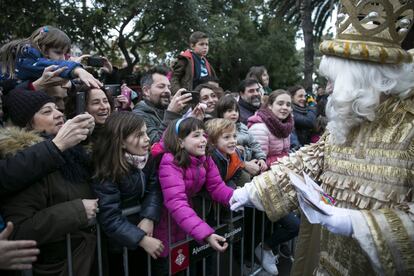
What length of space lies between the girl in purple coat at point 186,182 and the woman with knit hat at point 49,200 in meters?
0.53

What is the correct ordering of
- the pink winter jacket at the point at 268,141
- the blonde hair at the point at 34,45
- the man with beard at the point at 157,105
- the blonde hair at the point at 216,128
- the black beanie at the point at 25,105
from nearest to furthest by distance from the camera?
1. the black beanie at the point at 25,105
2. the blonde hair at the point at 34,45
3. the man with beard at the point at 157,105
4. the blonde hair at the point at 216,128
5. the pink winter jacket at the point at 268,141

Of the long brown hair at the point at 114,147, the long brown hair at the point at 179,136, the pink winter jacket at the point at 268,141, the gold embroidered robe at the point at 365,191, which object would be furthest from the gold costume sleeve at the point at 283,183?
the pink winter jacket at the point at 268,141

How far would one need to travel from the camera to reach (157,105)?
3.56 metres

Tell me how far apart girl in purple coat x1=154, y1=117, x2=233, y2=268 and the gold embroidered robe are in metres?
0.44

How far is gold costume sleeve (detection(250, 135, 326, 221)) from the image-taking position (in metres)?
2.19

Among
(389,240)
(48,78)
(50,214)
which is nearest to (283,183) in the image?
(389,240)

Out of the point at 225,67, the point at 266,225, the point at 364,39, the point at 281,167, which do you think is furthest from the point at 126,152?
the point at 225,67

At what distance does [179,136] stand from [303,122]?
319cm

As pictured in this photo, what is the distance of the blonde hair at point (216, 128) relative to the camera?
124 inches

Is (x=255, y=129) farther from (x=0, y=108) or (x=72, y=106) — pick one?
(x=0, y=108)

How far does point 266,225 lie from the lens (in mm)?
3771

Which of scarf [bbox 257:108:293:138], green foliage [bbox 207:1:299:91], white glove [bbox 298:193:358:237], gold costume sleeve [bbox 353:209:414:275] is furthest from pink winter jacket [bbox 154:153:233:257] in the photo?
green foliage [bbox 207:1:299:91]

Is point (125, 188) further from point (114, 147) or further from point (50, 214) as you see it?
point (50, 214)

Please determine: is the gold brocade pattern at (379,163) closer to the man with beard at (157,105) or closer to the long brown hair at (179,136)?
the long brown hair at (179,136)
